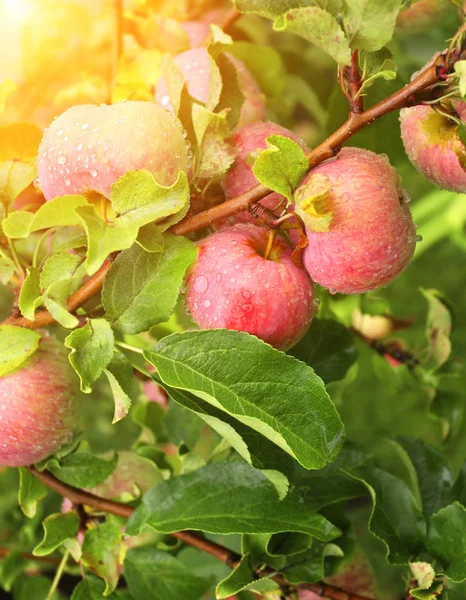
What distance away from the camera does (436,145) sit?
448mm

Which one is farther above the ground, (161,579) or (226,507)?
(226,507)

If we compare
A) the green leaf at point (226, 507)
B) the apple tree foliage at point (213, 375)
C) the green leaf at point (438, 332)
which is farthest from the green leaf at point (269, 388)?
the green leaf at point (438, 332)

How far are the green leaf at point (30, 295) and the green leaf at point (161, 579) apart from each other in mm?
273

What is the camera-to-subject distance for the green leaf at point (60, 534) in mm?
576

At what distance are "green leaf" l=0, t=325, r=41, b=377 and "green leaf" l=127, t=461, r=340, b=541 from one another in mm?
166

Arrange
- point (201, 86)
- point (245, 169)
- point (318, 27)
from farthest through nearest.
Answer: point (201, 86)
point (245, 169)
point (318, 27)

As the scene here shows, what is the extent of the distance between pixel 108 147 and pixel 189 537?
35 centimetres

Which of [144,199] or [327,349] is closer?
[144,199]

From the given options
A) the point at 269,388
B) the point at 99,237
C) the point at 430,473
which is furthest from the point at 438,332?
the point at 99,237

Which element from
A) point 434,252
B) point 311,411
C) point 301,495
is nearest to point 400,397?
point 434,252

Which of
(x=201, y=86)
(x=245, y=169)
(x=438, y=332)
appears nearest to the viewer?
(x=245, y=169)

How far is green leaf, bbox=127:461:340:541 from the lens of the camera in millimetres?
532

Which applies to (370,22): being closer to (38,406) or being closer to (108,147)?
(108,147)

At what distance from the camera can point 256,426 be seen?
1.46 ft
